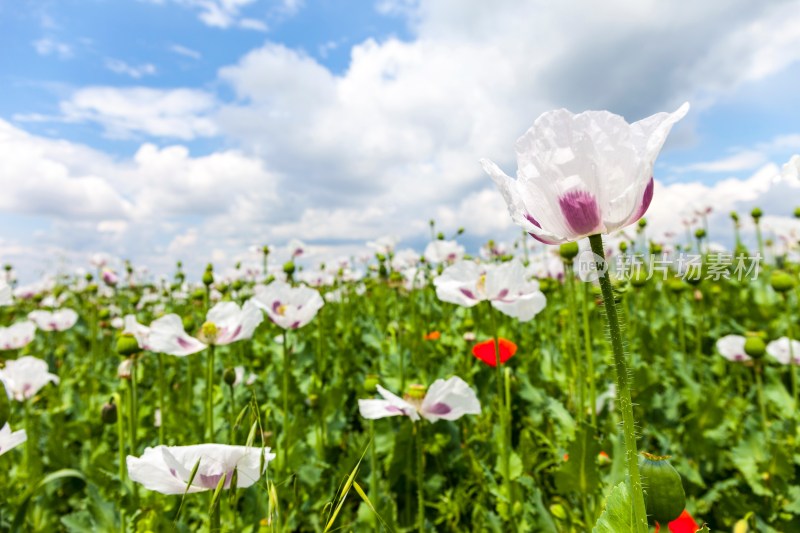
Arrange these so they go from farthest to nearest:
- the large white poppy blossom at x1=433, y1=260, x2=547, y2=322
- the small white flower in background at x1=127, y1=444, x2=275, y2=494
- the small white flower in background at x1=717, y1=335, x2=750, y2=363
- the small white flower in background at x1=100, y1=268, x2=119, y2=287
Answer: the small white flower in background at x1=100, y1=268, x2=119, y2=287 → the small white flower in background at x1=717, y1=335, x2=750, y2=363 → the large white poppy blossom at x1=433, y1=260, x2=547, y2=322 → the small white flower in background at x1=127, y1=444, x2=275, y2=494

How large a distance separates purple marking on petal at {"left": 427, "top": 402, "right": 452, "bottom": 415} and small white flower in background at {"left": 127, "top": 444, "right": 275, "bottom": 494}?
0.60 m

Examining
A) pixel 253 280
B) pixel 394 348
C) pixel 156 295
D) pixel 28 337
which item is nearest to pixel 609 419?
pixel 394 348

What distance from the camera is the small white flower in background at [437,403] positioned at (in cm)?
147

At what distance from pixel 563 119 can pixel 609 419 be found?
224 cm

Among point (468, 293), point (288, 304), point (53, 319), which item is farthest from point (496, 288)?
point (53, 319)

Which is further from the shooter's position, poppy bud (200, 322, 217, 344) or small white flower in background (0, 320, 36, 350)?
small white flower in background (0, 320, 36, 350)

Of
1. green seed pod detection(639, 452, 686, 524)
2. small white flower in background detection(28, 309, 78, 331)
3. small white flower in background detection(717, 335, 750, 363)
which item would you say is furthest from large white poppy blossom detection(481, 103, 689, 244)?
small white flower in background detection(28, 309, 78, 331)

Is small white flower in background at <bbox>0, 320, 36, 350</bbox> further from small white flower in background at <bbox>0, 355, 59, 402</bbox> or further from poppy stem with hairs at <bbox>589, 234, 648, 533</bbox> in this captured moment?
poppy stem with hairs at <bbox>589, 234, 648, 533</bbox>

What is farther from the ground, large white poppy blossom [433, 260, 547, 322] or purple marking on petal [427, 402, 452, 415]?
large white poppy blossom [433, 260, 547, 322]

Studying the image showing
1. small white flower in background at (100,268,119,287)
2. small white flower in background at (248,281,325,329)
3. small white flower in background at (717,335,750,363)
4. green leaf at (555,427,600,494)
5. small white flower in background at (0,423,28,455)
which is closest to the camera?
small white flower in background at (0,423,28,455)

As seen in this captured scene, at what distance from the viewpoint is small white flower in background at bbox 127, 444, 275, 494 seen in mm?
1037

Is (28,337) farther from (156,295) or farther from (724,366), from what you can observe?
(724,366)

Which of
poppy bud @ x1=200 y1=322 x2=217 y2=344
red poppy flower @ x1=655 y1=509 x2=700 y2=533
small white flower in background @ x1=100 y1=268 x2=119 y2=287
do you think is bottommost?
red poppy flower @ x1=655 y1=509 x2=700 y2=533

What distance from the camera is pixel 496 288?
6.20ft
